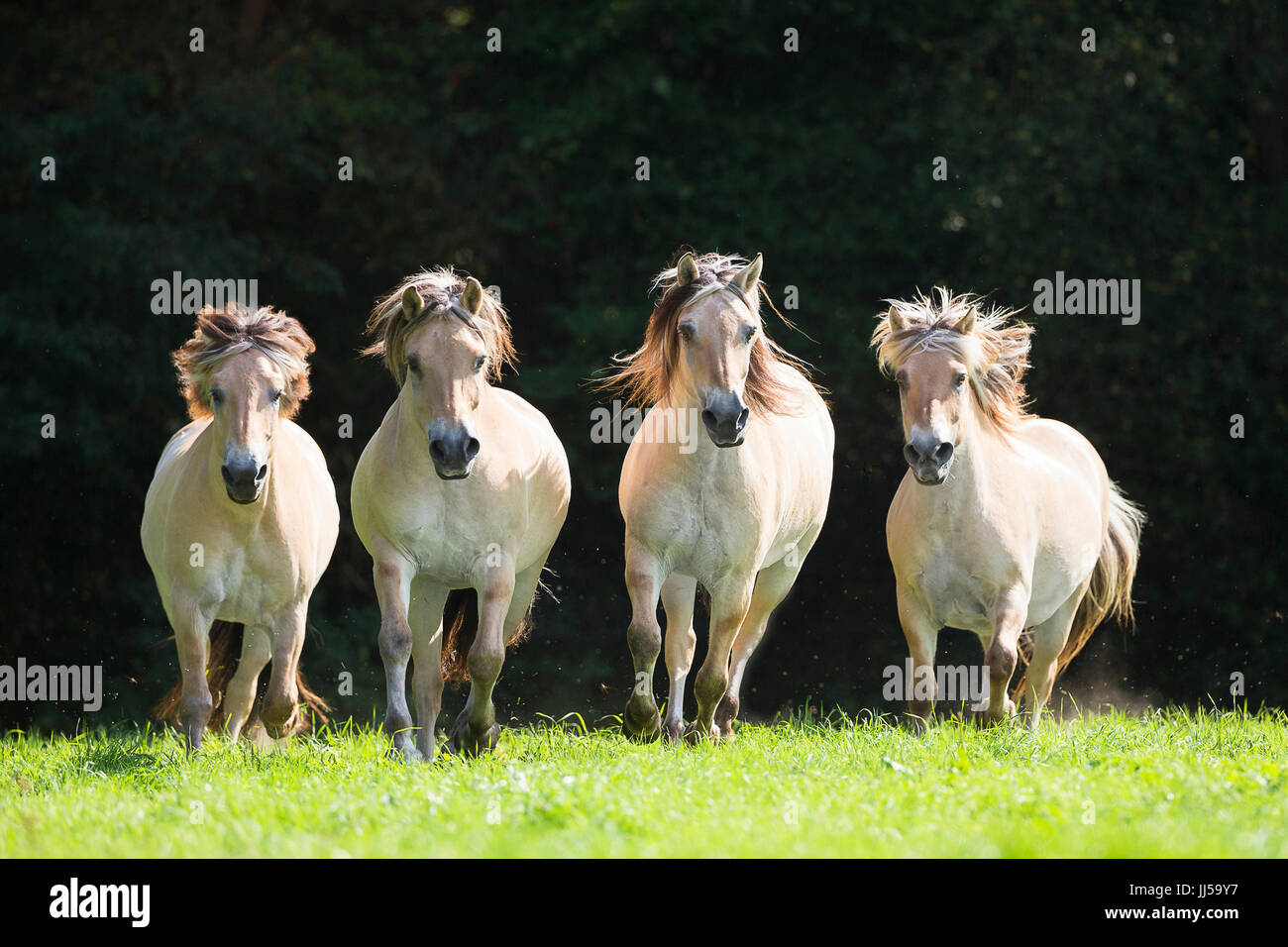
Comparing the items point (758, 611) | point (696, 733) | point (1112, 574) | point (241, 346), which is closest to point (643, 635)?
point (696, 733)

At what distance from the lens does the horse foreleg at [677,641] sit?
6961 millimetres

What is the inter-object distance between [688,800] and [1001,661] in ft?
7.46

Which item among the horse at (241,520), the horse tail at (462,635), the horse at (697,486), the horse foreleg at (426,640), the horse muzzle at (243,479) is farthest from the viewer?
the horse tail at (462,635)

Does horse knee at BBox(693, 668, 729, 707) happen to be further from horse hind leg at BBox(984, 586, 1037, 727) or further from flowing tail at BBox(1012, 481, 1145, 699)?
flowing tail at BBox(1012, 481, 1145, 699)

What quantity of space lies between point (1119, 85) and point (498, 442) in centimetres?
Answer: 771

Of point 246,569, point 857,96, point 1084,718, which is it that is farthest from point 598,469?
point 246,569

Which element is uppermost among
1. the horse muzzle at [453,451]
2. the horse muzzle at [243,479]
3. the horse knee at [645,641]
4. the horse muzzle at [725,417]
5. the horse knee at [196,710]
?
the horse muzzle at [725,417]

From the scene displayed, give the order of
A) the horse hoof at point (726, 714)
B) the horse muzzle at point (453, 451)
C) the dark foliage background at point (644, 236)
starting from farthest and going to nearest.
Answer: the dark foliage background at point (644, 236), the horse hoof at point (726, 714), the horse muzzle at point (453, 451)

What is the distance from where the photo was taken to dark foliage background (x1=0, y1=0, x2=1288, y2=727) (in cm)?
1160

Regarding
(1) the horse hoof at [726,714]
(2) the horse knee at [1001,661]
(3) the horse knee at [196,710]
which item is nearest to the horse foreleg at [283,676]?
(3) the horse knee at [196,710]

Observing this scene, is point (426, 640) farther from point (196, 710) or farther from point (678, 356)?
point (678, 356)

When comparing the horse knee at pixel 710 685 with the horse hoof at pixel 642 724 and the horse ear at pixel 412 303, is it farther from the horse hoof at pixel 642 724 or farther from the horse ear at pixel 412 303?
the horse ear at pixel 412 303

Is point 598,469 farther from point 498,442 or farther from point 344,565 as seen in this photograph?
point 498,442

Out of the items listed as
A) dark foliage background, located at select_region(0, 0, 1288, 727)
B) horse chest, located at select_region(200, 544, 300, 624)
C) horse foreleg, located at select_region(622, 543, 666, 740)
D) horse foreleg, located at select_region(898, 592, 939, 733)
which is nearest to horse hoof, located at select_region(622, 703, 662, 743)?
horse foreleg, located at select_region(622, 543, 666, 740)
